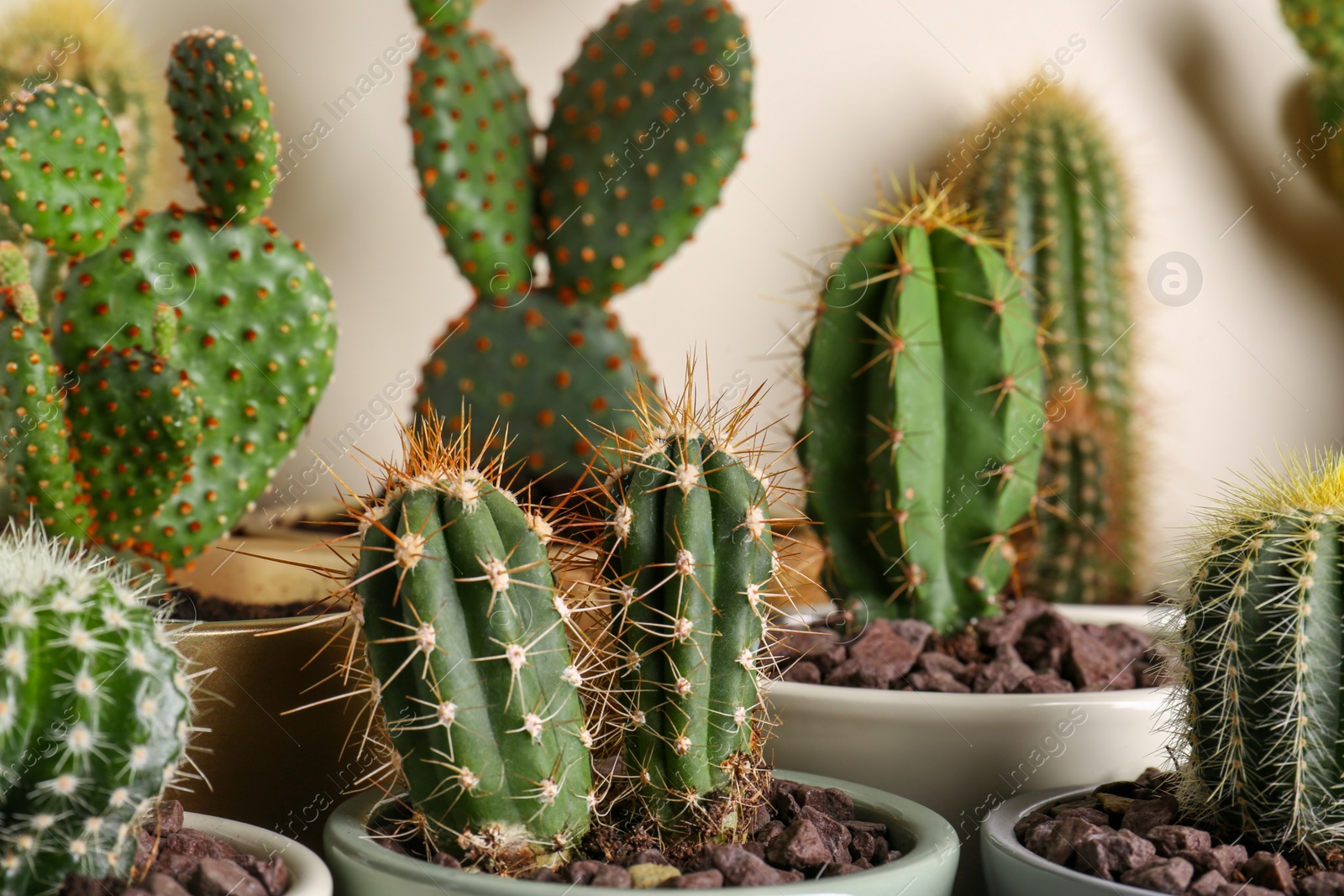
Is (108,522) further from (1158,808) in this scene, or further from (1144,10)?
(1144,10)

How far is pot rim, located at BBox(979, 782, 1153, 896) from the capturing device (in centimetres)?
54

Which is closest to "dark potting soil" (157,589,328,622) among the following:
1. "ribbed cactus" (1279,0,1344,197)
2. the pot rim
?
the pot rim

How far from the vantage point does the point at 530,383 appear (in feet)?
3.67

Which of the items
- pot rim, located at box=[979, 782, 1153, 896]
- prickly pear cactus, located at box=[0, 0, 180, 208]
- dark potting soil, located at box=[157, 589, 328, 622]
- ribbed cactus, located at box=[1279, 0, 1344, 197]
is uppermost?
ribbed cactus, located at box=[1279, 0, 1344, 197]

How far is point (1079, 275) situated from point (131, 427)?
121cm

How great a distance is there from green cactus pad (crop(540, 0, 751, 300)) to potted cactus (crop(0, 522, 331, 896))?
719 millimetres

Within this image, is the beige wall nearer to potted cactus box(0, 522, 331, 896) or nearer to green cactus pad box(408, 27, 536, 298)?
green cactus pad box(408, 27, 536, 298)

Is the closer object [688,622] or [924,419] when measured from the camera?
[688,622]

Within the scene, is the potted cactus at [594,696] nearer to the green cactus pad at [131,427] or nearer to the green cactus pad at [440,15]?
the green cactus pad at [131,427]

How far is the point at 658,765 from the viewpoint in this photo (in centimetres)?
60

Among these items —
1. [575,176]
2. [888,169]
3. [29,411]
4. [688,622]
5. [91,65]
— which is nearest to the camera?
[688,622]

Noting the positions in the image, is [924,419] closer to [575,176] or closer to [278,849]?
[575,176]

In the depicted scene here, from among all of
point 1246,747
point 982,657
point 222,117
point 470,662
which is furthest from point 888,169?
point 470,662

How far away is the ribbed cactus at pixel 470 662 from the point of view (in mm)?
529
